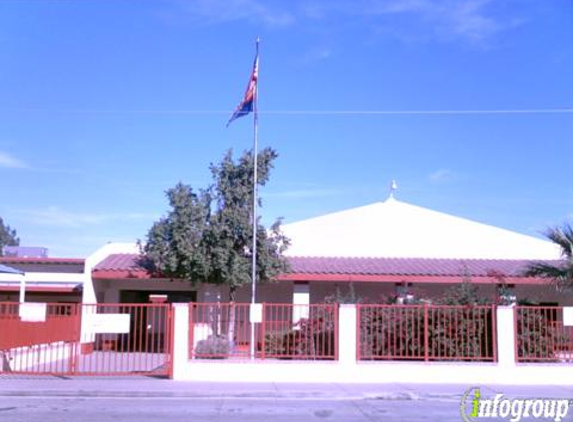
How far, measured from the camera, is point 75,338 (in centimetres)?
1916

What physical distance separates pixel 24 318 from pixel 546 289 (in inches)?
762

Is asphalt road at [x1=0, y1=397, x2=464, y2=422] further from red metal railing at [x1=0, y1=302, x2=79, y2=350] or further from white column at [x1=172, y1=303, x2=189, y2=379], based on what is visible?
red metal railing at [x1=0, y1=302, x2=79, y2=350]

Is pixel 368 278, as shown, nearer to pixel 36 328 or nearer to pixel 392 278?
pixel 392 278

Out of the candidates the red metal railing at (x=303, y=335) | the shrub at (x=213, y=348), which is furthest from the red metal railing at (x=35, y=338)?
the red metal railing at (x=303, y=335)

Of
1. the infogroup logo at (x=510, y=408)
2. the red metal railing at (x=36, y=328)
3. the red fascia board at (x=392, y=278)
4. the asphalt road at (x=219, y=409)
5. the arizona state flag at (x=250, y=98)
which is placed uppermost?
the arizona state flag at (x=250, y=98)

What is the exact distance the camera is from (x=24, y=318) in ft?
58.2

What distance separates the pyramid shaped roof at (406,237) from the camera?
2906 cm

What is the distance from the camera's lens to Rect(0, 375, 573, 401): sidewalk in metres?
14.8

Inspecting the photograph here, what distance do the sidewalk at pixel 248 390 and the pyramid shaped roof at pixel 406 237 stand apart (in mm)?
12860

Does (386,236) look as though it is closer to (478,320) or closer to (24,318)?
(478,320)

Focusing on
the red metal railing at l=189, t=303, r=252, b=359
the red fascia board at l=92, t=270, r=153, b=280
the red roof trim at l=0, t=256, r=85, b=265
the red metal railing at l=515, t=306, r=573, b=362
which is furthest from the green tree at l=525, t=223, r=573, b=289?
the red roof trim at l=0, t=256, r=85, b=265

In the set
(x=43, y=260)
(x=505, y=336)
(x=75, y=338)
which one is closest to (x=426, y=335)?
(x=505, y=336)

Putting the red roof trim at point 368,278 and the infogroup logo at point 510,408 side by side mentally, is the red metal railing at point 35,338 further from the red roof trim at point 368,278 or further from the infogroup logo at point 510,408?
the infogroup logo at point 510,408

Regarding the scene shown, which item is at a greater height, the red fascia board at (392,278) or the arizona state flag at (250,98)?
the arizona state flag at (250,98)
